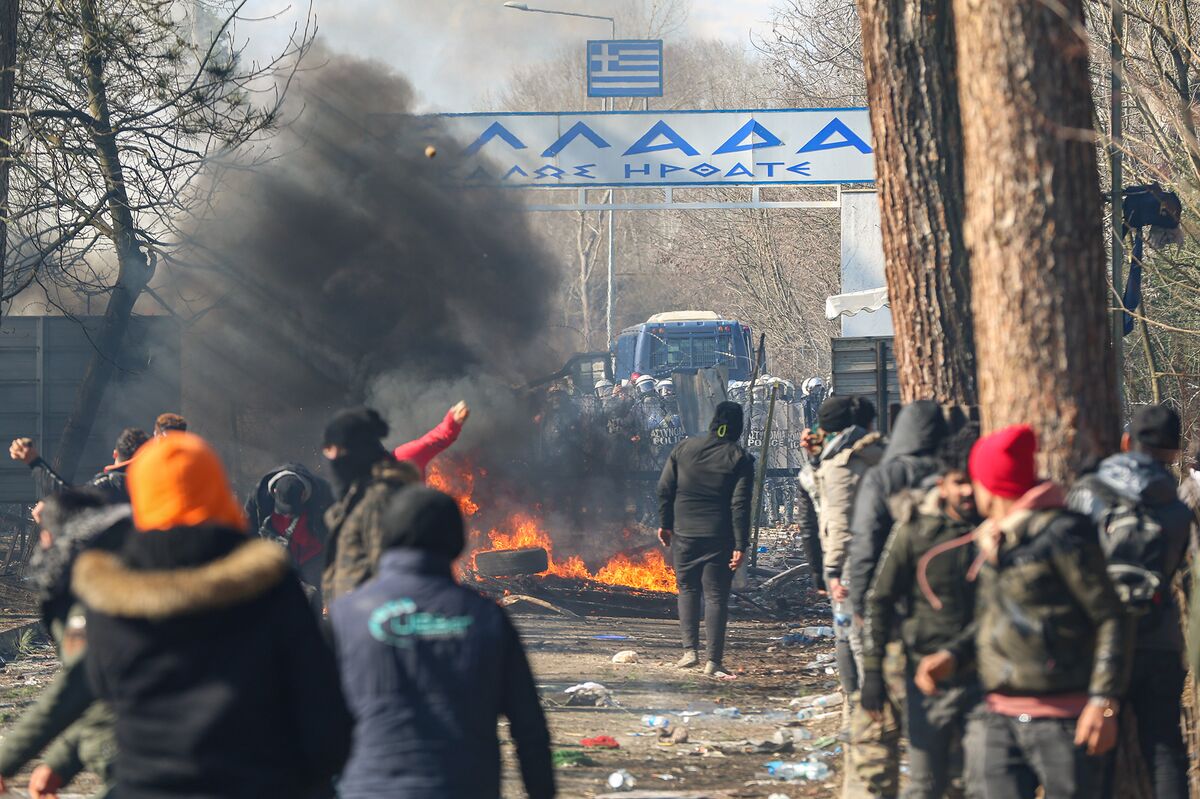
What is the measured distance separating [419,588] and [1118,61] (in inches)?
267

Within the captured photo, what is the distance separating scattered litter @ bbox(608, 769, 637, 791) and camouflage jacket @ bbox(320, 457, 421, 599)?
7.50 feet

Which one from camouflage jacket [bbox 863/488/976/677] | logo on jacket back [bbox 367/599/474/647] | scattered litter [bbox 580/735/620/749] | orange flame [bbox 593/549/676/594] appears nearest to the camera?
logo on jacket back [bbox 367/599/474/647]

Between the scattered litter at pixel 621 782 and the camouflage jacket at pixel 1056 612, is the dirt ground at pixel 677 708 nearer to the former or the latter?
the scattered litter at pixel 621 782

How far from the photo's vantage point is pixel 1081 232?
5.15m

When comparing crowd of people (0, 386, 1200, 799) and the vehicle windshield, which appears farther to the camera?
the vehicle windshield

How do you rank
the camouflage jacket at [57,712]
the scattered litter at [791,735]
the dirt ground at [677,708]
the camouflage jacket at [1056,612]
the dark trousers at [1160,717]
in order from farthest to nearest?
the scattered litter at [791,735], the dirt ground at [677,708], the dark trousers at [1160,717], the camouflage jacket at [1056,612], the camouflage jacket at [57,712]

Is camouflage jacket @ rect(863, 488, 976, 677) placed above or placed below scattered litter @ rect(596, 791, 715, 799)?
above

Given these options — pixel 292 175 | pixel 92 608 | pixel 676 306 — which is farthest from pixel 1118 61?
pixel 676 306

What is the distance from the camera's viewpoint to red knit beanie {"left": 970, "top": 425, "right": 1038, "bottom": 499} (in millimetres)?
4141

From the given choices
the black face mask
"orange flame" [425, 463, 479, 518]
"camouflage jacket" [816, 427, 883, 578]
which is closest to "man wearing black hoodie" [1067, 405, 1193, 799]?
"camouflage jacket" [816, 427, 883, 578]

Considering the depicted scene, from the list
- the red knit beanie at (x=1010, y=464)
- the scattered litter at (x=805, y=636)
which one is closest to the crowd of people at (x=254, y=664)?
the red knit beanie at (x=1010, y=464)

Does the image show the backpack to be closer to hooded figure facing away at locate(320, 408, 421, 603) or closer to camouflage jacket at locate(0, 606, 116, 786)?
hooded figure facing away at locate(320, 408, 421, 603)

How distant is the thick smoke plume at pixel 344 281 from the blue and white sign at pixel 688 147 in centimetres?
274

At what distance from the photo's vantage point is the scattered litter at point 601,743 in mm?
7555
